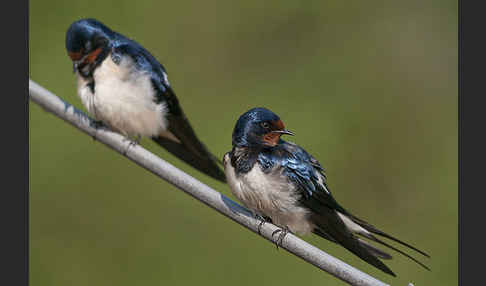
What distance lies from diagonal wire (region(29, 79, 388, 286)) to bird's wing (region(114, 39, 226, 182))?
0.33m

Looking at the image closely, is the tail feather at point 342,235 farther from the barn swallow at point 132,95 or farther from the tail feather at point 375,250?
the barn swallow at point 132,95

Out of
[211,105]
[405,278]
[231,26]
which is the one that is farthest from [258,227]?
[231,26]

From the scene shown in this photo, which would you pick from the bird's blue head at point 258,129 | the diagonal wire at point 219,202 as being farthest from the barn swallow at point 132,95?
the bird's blue head at point 258,129

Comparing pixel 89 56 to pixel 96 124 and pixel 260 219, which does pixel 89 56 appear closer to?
pixel 96 124

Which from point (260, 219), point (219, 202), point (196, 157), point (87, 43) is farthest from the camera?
point (196, 157)

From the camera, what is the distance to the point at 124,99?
1.68m

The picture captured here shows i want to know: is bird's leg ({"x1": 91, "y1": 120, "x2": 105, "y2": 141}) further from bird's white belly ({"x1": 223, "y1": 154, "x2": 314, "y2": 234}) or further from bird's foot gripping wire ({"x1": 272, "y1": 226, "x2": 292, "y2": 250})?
bird's foot gripping wire ({"x1": 272, "y1": 226, "x2": 292, "y2": 250})

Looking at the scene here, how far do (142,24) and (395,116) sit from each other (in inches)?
44.2

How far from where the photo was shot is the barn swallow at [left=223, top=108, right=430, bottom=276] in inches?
49.0

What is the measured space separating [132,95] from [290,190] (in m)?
0.59

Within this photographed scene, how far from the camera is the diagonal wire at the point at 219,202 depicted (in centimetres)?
97

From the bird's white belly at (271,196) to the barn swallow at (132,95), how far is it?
1.05 feet

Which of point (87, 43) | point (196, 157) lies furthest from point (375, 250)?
point (87, 43)

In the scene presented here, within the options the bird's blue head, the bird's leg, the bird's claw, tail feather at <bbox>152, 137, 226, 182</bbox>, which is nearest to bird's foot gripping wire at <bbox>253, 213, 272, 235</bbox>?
the bird's claw
